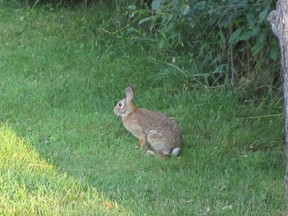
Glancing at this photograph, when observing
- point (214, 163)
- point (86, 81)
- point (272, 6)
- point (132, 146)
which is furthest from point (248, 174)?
point (86, 81)

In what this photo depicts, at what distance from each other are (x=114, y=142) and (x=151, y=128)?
345 mm

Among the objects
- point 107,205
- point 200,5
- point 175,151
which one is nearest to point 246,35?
point 200,5

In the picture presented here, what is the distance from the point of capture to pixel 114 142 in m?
6.68

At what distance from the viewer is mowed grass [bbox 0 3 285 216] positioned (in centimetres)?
550

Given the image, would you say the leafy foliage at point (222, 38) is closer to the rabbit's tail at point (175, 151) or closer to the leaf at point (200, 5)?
the leaf at point (200, 5)

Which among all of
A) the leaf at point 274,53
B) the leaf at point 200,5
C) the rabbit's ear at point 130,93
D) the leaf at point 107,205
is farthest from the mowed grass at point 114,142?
the leaf at point 200,5

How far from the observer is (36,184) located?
5668 mm

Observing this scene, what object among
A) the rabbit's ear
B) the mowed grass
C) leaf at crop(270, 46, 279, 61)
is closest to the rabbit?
the rabbit's ear

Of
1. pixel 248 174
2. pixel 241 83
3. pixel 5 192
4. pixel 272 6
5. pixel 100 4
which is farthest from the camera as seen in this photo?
pixel 100 4

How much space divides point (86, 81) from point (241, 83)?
63.4 inches

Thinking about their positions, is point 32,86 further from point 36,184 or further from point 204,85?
point 36,184

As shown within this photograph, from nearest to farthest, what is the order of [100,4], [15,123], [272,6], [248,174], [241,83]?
1. [248,174]
2. [272,6]
3. [15,123]
4. [241,83]
5. [100,4]

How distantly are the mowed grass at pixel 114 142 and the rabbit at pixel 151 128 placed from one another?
100mm

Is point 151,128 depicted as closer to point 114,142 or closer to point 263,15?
point 114,142
